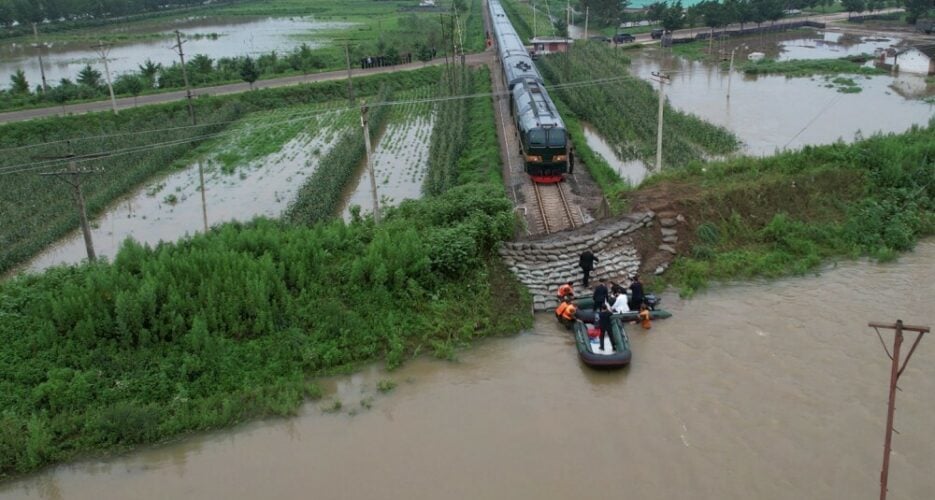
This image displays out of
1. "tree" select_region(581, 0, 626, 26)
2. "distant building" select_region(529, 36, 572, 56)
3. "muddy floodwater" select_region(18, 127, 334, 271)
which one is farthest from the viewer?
"tree" select_region(581, 0, 626, 26)

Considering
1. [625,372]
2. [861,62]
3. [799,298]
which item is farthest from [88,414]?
[861,62]

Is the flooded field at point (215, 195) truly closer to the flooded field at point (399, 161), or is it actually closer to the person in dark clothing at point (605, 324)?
the flooded field at point (399, 161)

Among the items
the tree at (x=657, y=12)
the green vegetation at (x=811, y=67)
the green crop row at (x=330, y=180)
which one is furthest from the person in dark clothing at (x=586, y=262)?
the tree at (x=657, y=12)

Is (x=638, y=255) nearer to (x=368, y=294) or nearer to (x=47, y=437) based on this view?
(x=368, y=294)

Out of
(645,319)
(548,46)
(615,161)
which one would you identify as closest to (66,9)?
(548,46)

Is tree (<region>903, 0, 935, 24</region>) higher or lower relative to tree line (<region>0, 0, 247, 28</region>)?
lower

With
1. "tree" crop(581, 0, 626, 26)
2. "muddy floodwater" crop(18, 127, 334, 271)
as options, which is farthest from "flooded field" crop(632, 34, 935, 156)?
"tree" crop(581, 0, 626, 26)

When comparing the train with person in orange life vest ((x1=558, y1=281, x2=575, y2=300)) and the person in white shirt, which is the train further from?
the person in white shirt
